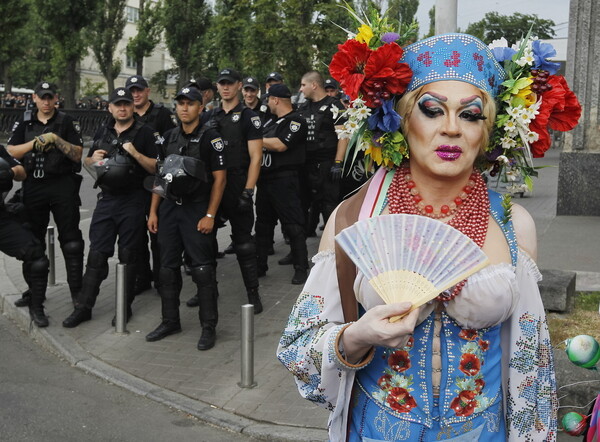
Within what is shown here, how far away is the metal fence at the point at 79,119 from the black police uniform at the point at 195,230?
969 inches

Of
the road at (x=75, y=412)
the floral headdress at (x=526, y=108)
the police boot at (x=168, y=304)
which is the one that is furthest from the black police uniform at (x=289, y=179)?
the floral headdress at (x=526, y=108)

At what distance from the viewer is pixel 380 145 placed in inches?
108

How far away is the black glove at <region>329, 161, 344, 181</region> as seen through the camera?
10.3 m

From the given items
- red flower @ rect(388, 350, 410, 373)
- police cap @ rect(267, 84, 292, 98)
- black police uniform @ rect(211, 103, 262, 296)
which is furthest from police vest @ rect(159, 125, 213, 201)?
red flower @ rect(388, 350, 410, 373)

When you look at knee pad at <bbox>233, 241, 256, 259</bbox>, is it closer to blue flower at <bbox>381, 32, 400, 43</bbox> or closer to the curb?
the curb

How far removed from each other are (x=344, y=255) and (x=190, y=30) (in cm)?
3953

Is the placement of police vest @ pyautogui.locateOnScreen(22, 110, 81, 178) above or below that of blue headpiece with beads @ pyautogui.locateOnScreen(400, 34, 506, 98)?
below

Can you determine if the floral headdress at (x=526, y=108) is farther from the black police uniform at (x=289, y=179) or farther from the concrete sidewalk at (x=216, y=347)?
the black police uniform at (x=289, y=179)

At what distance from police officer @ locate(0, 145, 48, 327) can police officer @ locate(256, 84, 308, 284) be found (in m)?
2.62

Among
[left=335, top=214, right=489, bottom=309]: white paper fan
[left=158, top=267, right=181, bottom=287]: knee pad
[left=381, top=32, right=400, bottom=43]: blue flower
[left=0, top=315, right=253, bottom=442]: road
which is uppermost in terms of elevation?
[left=381, top=32, right=400, bottom=43]: blue flower

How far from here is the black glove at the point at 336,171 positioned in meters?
10.3

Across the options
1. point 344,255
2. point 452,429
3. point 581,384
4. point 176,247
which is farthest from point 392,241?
point 176,247

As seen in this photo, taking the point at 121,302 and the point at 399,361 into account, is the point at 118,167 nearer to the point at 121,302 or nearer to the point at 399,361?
the point at 121,302

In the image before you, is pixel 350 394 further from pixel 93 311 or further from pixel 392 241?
pixel 93 311
